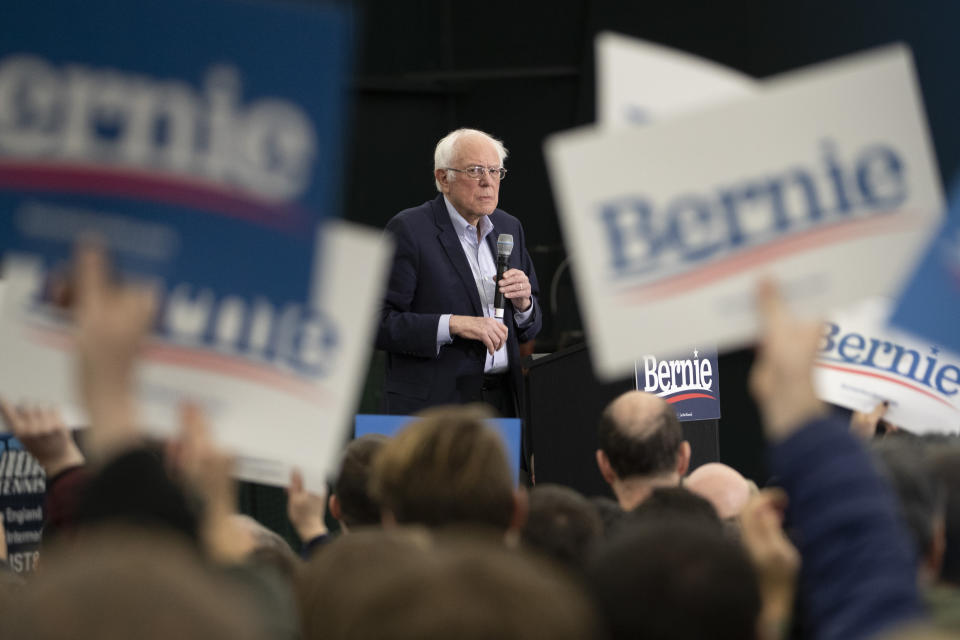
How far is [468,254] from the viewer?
13.7 feet

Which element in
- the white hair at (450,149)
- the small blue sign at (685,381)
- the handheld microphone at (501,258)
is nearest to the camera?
the handheld microphone at (501,258)

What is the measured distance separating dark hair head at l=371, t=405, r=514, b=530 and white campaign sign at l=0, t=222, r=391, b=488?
100 millimetres

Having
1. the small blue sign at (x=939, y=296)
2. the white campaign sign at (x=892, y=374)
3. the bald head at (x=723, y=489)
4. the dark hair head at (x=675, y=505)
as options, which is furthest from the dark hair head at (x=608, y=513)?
the small blue sign at (x=939, y=296)

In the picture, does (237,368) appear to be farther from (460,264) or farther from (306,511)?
(460,264)

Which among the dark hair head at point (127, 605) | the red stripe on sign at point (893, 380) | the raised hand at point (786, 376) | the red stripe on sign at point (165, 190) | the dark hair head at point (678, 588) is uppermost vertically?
the red stripe on sign at point (165, 190)

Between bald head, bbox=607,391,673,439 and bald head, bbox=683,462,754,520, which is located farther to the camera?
bald head, bbox=683,462,754,520

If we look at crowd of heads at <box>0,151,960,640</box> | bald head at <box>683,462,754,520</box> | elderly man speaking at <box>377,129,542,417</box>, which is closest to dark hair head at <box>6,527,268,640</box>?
crowd of heads at <box>0,151,960,640</box>

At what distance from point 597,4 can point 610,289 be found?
24.3 ft

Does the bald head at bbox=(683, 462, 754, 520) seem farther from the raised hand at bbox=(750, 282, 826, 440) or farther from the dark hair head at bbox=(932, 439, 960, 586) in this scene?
the raised hand at bbox=(750, 282, 826, 440)

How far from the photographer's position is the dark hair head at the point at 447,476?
1710 mm

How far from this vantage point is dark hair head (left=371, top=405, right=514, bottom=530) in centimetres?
171

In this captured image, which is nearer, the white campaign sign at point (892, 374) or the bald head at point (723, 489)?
the white campaign sign at point (892, 374)

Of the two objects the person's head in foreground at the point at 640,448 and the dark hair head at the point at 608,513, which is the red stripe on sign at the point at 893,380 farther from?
the dark hair head at the point at 608,513

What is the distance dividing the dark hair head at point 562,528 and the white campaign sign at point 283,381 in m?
0.45
